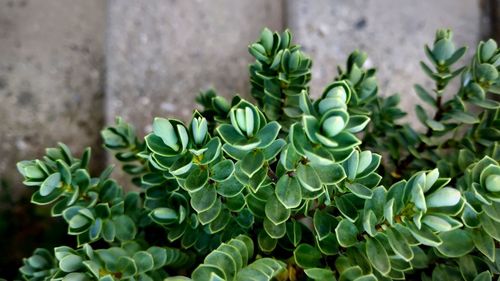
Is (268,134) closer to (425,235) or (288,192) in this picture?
(288,192)

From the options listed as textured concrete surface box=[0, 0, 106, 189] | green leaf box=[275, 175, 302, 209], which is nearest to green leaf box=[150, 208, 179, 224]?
green leaf box=[275, 175, 302, 209]

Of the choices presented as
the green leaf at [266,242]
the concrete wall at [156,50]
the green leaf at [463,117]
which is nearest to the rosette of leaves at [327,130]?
the green leaf at [266,242]

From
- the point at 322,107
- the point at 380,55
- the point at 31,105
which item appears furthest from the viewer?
the point at 31,105

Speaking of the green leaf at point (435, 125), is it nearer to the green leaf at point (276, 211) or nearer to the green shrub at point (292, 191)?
the green shrub at point (292, 191)

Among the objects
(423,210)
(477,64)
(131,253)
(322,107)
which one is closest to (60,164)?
(131,253)

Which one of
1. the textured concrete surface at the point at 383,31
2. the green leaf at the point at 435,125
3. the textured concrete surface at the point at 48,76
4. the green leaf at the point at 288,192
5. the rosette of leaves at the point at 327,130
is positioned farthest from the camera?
the textured concrete surface at the point at 48,76

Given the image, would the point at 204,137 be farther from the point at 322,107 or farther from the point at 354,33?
the point at 354,33

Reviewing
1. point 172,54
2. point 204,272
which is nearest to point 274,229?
point 204,272
